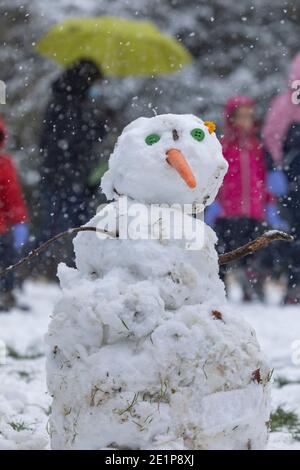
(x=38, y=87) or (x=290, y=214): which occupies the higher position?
(x=38, y=87)

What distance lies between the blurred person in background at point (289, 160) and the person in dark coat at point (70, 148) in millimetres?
1389

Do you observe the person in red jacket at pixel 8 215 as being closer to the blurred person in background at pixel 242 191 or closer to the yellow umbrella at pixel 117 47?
the blurred person in background at pixel 242 191

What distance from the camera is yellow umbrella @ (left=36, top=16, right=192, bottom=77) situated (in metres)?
9.95

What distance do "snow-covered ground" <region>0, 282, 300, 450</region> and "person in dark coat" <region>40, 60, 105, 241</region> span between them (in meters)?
0.86

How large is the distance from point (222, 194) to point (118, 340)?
4851mm

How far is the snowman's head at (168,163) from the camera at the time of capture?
295 cm

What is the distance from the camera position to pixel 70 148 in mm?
6953

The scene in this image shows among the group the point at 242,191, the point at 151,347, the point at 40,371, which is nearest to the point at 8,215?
the point at 242,191

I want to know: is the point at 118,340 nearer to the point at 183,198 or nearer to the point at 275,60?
the point at 183,198

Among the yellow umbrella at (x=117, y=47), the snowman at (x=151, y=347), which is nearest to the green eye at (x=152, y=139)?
the snowman at (x=151, y=347)

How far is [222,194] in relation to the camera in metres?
7.45

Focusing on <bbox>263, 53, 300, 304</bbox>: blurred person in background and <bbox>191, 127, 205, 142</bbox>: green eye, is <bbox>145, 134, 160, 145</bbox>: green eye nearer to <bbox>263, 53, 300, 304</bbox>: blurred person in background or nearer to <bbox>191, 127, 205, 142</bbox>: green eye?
<bbox>191, 127, 205, 142</bbox>: green eye
